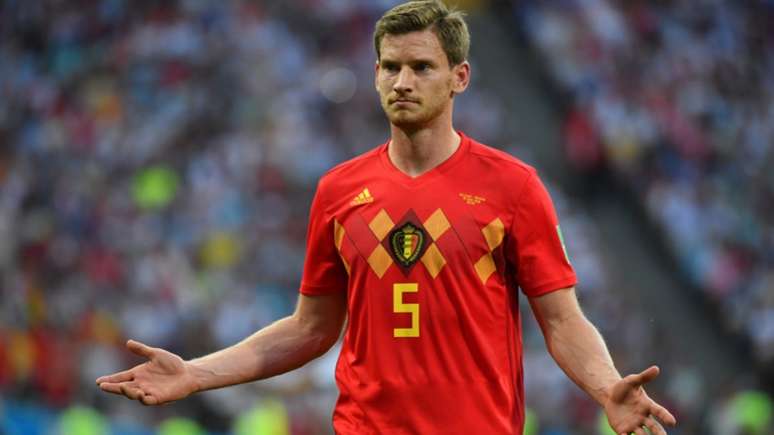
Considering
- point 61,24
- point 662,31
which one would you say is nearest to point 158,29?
point 61,24

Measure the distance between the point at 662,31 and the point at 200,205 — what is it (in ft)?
18.5

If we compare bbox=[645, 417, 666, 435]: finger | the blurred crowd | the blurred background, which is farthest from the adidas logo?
the blurred crowd

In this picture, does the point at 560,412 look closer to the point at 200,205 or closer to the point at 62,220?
the point at 200,205

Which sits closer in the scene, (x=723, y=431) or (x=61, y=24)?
(x=723, y=431)

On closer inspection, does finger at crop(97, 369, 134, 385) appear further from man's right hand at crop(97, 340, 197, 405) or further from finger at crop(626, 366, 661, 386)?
finger at crop(626, 366, 661, 386)

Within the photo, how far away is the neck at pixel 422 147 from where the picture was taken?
497cm

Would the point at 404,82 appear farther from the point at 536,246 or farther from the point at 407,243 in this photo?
the point at 536,246

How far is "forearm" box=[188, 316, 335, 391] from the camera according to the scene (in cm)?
517

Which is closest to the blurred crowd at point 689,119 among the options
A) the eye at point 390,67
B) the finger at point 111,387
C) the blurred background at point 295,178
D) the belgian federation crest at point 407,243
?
the blurred background at point 295,178

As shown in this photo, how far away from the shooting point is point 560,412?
11273 millimetres

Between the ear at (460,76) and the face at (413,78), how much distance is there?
4 centimetres

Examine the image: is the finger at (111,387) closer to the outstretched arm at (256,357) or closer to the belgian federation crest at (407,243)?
the outstretched arm at (256,357)

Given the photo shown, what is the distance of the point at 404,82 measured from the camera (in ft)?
15.8

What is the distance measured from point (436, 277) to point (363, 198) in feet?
1.30
